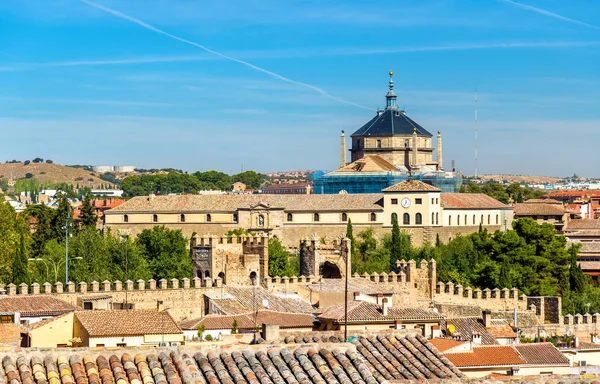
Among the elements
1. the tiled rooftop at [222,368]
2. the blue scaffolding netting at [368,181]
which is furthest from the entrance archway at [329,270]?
the blue scaffolding netting at [368,181]

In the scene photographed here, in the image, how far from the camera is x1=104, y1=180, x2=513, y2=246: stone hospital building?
85688 mm

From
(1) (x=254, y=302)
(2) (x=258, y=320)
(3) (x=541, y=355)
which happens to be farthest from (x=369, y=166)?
(3) (x=541, y=355)

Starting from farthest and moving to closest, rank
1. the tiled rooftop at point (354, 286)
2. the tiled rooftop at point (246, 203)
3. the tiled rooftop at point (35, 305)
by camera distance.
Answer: the tiled rooftop at point (246, 203) → the tiled rooftop at point (354, 286) → the tiled rooftop at point (35, 305)

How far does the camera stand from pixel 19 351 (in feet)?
48.1

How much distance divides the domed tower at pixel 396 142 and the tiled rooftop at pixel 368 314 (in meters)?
64.4

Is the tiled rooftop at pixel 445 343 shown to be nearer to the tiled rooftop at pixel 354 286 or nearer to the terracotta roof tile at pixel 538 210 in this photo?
the tiled rooftop at pixel 354 286

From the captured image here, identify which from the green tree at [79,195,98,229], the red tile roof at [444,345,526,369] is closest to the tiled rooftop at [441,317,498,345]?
the red tile roof at [444,345,526,369]

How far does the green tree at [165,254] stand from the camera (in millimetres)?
56084

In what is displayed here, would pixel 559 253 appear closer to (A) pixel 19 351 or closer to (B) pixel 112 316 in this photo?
(B) pixel 112 316

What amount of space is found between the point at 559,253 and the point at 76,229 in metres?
24.6

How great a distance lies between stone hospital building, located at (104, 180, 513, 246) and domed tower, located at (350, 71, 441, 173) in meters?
12.0

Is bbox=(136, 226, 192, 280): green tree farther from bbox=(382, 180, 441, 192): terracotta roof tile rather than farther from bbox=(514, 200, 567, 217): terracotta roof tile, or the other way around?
bbox=(514, 200, 567, 217): terracotta roof tile

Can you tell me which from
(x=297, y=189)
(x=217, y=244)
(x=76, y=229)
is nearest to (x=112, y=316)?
(x=217, y=244)

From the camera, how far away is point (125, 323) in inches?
1112
